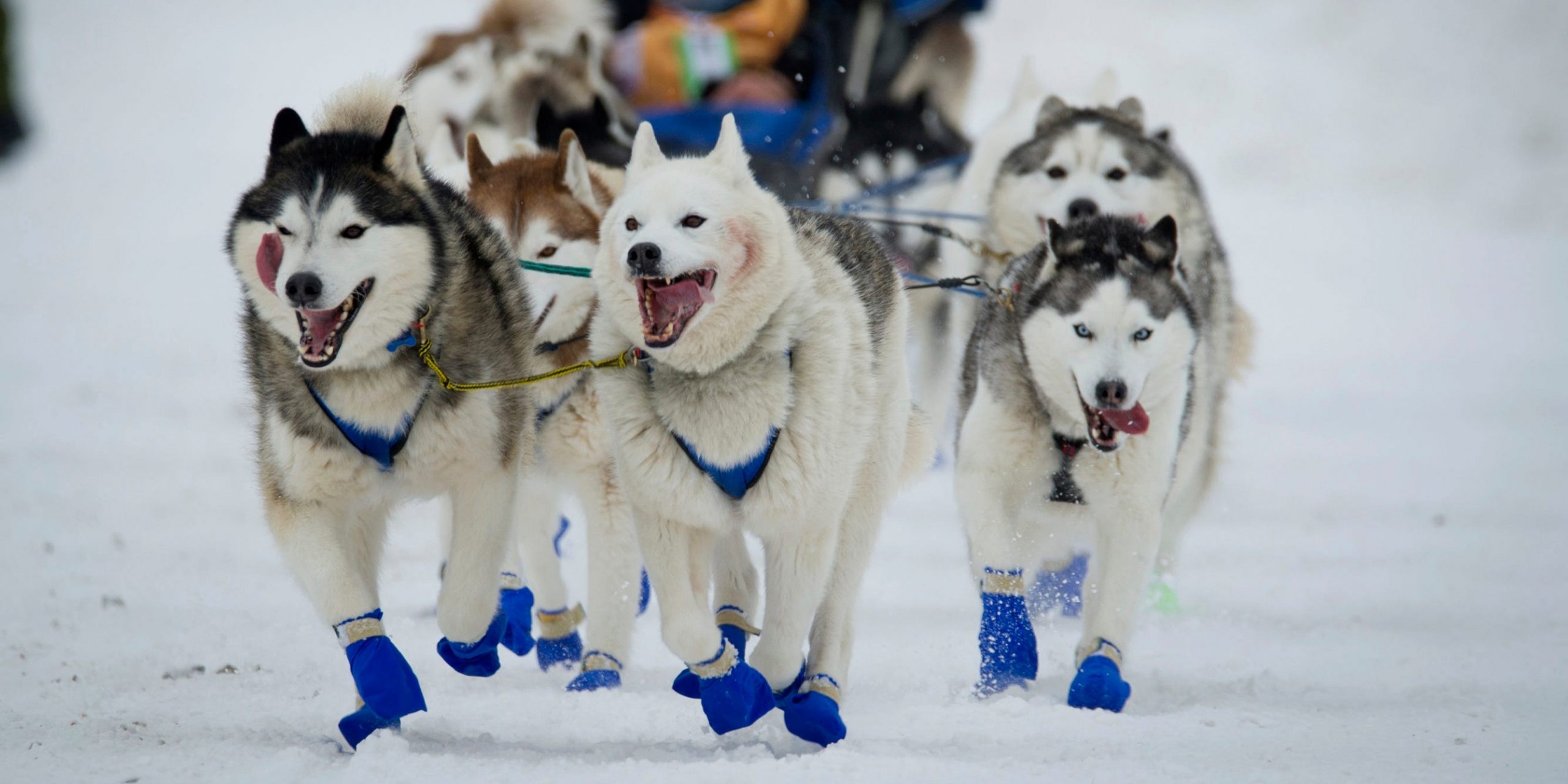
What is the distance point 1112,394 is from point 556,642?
159 centimetres

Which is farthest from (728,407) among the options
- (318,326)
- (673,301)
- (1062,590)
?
(1062,590)

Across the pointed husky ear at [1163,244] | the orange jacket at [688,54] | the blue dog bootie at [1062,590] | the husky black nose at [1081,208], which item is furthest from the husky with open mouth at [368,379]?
the orange jacket at [688,54]

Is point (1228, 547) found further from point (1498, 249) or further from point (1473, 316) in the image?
point (1498, 249)

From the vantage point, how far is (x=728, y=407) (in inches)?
106

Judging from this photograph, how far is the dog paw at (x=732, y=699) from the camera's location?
8.68ft

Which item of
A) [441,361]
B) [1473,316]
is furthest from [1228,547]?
[1473,316]

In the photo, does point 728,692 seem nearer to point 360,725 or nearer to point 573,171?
point 360,725

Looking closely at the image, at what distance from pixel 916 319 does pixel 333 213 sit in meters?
3.61

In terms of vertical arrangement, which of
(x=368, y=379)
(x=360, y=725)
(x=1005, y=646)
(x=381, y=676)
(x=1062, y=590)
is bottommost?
(x=360, y=725)

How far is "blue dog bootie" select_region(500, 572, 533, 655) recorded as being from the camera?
12.0 ft

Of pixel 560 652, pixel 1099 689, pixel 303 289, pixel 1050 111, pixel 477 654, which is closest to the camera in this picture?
pixel 303 289

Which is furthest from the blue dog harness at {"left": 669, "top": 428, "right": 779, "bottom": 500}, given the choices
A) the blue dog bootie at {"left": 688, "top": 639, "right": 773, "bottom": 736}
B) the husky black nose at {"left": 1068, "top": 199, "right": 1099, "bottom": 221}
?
the husky black nose at {"left": 1068, "top": 199, "right": 1099, "bottom": 221}

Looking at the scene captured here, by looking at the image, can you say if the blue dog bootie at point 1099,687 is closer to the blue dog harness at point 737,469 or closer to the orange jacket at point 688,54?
the blue dog harness at point 737,469

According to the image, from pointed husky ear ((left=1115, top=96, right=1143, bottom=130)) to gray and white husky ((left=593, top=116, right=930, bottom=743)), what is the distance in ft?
7.44
